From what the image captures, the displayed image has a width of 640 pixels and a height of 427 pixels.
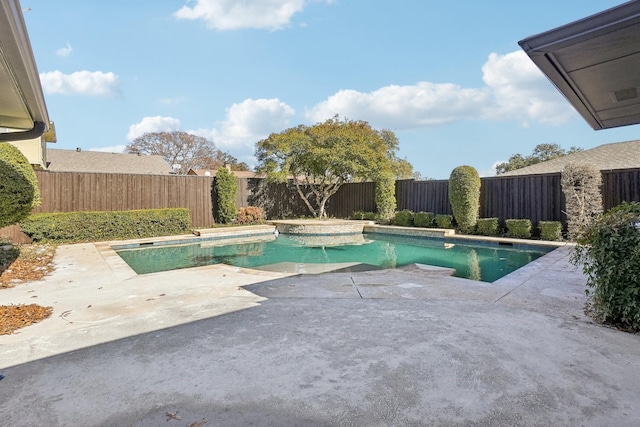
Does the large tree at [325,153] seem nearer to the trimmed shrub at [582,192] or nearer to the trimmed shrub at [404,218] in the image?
the trimmed shrub at [404,218]

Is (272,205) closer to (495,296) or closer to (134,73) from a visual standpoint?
(134,73)

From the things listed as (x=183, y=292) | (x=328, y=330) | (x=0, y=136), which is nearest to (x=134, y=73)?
(x=0, y=136)

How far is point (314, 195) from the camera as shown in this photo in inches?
655

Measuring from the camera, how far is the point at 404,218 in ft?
41.1

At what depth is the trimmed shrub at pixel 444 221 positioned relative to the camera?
11.4m

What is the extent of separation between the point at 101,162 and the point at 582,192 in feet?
72.0

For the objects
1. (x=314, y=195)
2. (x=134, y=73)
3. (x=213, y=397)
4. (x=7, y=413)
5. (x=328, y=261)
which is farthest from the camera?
(x=314, y=195)

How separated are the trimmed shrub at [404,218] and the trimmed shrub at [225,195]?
6.24 metres

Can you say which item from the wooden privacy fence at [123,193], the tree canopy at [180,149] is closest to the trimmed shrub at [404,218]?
the wooden privacy fence at [123,193]

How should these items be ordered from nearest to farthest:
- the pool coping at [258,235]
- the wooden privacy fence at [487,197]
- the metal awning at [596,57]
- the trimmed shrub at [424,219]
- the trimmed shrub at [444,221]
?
Result: the metal awning at [596,57] → the pool coping at [258,235] → the wooden privacy fence at [487,197] → the trimmed shrub at [444,221] → the trimmed shrub at [424,219]

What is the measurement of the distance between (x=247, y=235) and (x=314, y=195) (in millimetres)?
5764

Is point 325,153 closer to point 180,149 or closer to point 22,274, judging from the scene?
point 22,274

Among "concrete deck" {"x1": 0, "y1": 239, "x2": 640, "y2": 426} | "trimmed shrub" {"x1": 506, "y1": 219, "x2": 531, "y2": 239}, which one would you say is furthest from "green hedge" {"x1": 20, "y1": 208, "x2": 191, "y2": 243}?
"trimmed shrub" {"x1": 506, "y1": 219, "x2": 531, "y2": 239}

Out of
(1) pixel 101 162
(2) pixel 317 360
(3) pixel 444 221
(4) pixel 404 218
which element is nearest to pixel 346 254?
(3) pixel 444 221
